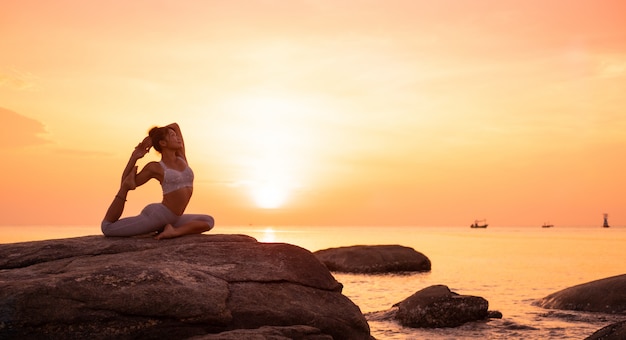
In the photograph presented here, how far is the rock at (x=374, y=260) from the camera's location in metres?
45.6

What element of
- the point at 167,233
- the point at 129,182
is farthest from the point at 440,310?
the point at 129,182

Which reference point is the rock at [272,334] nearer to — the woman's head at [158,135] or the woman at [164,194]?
the woman at [164,194]

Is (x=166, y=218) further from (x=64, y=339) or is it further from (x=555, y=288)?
(x=555, y=288)

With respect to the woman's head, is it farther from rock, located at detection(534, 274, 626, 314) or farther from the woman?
rock, located at detection(534, 274, 626, 314)

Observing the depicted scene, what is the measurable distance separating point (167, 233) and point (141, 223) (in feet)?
2.12

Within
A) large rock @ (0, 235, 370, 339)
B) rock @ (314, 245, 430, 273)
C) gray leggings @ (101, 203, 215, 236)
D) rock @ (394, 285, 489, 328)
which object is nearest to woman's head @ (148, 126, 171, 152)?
gray leggings @ (101, 203, 215, 236)

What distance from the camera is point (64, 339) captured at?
9.54 metres

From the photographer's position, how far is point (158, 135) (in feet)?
44.8

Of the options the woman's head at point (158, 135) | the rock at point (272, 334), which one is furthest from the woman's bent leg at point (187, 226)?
the rock at point (272, 334)

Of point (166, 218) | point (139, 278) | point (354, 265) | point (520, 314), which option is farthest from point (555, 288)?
point (139, 278)

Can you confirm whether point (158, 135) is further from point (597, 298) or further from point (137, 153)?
point (597, 298)

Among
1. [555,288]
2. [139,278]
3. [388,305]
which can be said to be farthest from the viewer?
[555,288]

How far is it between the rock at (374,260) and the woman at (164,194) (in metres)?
32.9

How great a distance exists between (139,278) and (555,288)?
1200 inches
